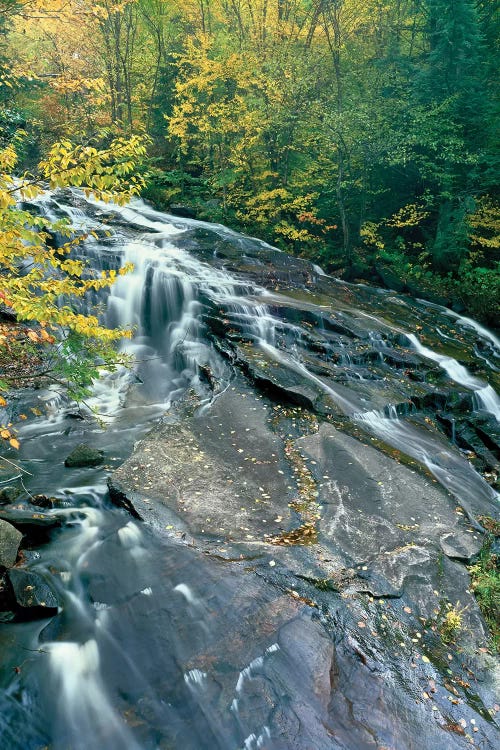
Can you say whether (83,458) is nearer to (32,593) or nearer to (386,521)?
(32,593)

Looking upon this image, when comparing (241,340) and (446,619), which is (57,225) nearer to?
(446,619)

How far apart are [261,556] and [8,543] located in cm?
259

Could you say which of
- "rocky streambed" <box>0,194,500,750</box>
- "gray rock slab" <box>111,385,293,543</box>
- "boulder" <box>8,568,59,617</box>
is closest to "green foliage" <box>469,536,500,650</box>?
"rocky streambed" <box>0,194,500,750</box>

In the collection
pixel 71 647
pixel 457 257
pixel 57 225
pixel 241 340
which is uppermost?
pixel 57 225

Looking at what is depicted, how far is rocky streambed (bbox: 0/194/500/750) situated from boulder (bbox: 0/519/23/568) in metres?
0.03

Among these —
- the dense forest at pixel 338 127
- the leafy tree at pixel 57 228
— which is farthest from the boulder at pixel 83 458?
the dense forest at pixel 338 127

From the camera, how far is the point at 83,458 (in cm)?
703

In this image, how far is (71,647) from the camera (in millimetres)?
4289

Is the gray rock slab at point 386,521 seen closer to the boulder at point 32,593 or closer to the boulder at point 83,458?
the boulder at point 32,593

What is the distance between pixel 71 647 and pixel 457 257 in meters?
15.8

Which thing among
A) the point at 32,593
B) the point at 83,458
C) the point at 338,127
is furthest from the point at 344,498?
the point at 338,127

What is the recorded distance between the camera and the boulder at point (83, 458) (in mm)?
7000

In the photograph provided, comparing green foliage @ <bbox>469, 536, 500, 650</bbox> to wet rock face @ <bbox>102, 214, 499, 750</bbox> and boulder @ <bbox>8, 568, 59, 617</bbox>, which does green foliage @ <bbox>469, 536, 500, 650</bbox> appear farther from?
boulder @ <bbox>8, 568, 59, 617</bbox>

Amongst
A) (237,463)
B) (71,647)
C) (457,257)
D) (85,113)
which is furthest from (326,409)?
(85,113)
